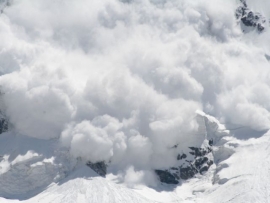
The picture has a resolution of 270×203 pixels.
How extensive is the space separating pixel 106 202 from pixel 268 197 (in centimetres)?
4421

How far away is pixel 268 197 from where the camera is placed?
198875 mm

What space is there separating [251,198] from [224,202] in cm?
740

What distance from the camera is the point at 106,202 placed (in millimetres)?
199500

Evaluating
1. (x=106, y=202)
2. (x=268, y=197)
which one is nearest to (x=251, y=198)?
(x=268, y=197)

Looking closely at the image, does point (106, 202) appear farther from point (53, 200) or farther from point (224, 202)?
point (224, 202)

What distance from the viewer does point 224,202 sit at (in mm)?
199750

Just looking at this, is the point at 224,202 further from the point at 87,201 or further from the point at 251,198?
the point at 87,201

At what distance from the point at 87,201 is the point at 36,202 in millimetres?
13986

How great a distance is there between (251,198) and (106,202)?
130 ft

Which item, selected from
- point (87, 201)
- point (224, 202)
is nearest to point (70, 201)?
point (87, 201)

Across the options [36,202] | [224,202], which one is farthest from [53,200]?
[224,202]

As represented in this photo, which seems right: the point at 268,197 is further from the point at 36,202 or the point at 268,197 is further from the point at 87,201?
the point at 36,202

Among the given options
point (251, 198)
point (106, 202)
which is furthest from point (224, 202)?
point (106, 202)

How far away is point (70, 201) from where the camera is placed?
198375 mm
